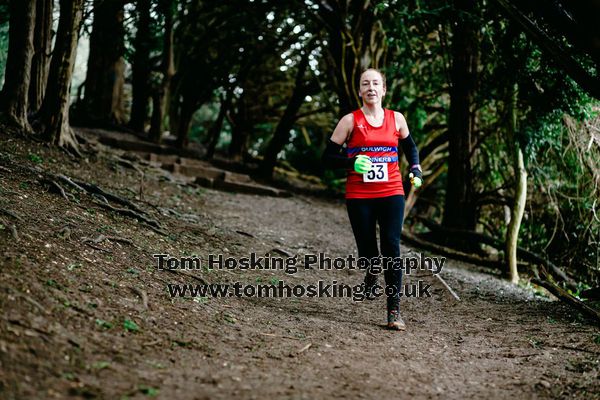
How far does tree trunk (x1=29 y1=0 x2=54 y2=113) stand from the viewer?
28.2 feet

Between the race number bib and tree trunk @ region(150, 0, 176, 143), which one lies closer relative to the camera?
the race number bib

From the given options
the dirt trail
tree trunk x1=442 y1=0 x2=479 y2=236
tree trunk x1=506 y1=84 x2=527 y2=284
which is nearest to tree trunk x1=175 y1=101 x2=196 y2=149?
tree trunk x1=442 y1=0 x2=479 y2=236

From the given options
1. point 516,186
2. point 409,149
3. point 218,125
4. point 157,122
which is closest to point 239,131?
point 218,125

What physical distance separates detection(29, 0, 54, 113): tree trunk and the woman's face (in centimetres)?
625

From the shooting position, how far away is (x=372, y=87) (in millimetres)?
4242

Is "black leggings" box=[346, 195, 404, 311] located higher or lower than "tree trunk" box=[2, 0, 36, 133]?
lower

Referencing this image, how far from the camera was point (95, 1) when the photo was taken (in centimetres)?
956

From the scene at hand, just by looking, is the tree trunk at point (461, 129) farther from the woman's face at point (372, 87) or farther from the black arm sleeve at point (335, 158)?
the black arm sleeve at point (335, 158)

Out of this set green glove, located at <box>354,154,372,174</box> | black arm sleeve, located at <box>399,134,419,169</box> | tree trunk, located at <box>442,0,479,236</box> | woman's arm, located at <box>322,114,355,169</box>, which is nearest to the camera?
green glove, located at <box>354,154,372,174</box>

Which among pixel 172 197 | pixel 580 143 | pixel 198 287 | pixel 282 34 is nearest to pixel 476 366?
pixel 198 287

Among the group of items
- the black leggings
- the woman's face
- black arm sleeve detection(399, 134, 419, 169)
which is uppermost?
the woman's face

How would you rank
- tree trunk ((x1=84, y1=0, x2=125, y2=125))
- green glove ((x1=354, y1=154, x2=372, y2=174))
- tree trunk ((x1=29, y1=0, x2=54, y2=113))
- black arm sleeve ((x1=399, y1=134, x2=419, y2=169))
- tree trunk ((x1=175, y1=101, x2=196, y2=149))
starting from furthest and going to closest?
tree trunk ((x1=175, y1=101, x2=196, y2=149)) → tree trunk ((x1=84, y1=0, x2=125, y2=125)) → tree trunk ((x1=29, y1=0, x2=54, y2=113)) → black arm sleeve ((x1=399, y1=134, x2=419, y2=169)) → green glove ((x1=354, y1=154, x2=372, y2=174))

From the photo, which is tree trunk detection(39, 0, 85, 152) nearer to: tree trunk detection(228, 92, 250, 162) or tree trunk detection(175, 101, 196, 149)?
tree trunk detection(175, 101, 196, 149)

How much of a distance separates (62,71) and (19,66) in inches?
29.1
